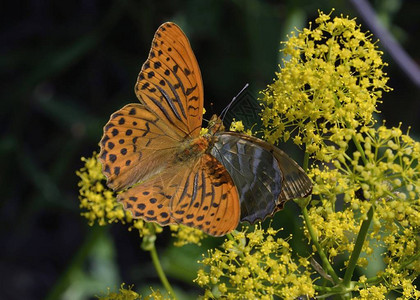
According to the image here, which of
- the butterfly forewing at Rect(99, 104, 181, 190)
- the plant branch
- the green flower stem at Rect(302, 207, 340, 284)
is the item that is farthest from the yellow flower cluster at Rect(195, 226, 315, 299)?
the plant branch

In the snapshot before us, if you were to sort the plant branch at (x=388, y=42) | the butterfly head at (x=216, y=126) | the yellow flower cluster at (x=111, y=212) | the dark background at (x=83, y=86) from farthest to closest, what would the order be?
the dark background at (x=83, y=86)
the plant branch at (x=388, y=42)
the yellow flower cluster at (x=111, y=212)
the butterfly head at (x=216, y=126)

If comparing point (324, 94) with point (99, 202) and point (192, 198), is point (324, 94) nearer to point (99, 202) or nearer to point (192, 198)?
point (192, 198)

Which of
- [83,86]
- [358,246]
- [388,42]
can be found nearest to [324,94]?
[358,246]

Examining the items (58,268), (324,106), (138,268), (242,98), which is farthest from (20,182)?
(324,106)

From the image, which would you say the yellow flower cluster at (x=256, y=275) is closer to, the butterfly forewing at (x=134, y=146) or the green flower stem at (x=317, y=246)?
the green flower stem at (x=317, y=246)

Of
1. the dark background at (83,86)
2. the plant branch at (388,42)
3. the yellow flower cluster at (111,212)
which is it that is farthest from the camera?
the dark background at (83,86)

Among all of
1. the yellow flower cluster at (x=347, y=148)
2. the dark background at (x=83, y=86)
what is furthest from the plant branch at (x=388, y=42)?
the yellow flower cluster at (x=347, y=148)

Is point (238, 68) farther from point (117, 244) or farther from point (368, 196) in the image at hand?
point (368, 196)
